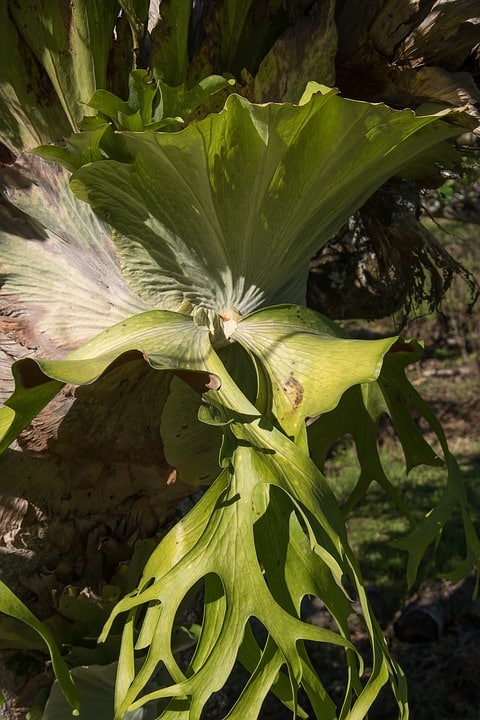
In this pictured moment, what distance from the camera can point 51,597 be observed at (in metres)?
1.73

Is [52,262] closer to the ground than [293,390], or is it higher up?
higher up

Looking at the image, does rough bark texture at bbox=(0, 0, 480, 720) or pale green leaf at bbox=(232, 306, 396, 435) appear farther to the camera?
rough bark texture at bbox=(0, 0, 480, 720)

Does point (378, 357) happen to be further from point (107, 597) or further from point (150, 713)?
point (150, 713)

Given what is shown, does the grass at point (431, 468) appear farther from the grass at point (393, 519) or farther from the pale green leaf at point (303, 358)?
the pale green leaf at point (303, 358)

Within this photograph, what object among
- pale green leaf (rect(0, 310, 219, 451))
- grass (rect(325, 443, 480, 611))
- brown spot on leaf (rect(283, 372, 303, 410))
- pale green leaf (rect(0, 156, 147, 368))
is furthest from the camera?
grass (rect(325, 443, 480, 611))

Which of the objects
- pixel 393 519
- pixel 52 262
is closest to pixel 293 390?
pixel 52 262

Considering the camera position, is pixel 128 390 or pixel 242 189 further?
pixel 128 390

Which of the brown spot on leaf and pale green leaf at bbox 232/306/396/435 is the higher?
pale green leaf at bbox 232/306/396/435

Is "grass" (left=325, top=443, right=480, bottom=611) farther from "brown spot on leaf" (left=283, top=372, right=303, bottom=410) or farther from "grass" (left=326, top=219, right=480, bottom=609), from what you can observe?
"brown spot on leaf" (left=283, top=372, right=303, bottom=410)

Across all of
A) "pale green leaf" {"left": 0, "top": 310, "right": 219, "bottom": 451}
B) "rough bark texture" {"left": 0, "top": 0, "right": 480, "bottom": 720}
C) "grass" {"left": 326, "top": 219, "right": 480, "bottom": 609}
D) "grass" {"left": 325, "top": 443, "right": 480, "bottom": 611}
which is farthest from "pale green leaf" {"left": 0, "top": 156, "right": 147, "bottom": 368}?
"grass" {"left": 325, "top": 443, "right": 480, "bottom": 611}

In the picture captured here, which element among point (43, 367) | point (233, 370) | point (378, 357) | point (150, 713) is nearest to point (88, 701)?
point (150, 713)

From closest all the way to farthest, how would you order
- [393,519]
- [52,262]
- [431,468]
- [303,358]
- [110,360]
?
1. [110,360]
2. [303,358]
3. [52,262]
4. [393,519]
5. [431,468]

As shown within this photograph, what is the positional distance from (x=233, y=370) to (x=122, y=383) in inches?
7.8

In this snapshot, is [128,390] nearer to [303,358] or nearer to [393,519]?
[303,358]
